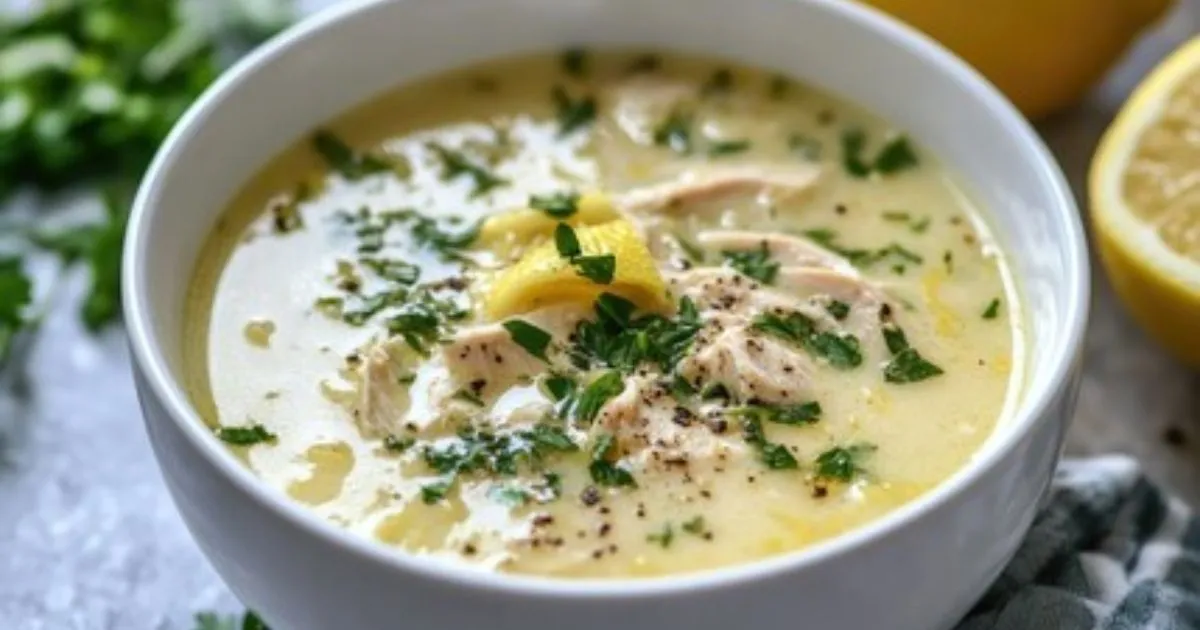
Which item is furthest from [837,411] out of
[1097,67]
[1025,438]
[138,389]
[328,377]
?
[1097,67]

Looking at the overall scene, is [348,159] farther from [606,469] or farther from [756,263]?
[606,469]

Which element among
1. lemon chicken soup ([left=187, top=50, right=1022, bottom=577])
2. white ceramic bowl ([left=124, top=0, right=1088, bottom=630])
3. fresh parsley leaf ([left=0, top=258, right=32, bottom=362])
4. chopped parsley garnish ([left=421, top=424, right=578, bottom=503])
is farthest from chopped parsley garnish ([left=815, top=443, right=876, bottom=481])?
fresh parsley leaf ([left=0, top=258, right=32, bottom=362])

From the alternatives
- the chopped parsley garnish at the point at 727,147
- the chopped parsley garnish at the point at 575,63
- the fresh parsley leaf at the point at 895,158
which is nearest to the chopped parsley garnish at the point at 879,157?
the fresh parsley leaf at the point at 895,158

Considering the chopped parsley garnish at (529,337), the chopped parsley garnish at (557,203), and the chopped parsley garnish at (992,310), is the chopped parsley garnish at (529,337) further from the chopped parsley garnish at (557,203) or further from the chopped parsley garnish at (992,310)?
the chopped parsley garnish at (992,310)

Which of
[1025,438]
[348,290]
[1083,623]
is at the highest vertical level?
[1025,438]

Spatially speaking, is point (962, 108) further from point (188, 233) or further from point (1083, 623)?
point (188, 233)

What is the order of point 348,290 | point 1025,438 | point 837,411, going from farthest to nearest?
point 348,290 → point 837,411 → point 1025,438

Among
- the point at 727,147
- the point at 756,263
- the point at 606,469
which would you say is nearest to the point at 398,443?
the point at 606,469
